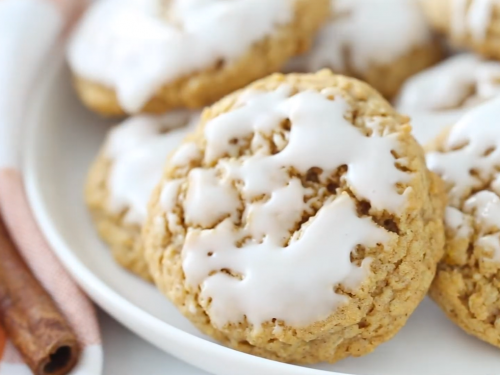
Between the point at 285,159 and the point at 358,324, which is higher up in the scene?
the point at 285,159

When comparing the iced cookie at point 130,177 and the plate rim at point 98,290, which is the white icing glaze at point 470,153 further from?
the iced cookie at point 130,177

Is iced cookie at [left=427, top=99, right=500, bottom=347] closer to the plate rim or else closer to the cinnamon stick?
the plate rim

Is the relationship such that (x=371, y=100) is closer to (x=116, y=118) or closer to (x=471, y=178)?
(x=471, y=178)

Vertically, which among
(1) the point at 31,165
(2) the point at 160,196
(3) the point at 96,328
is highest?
(2) the point at 160,196

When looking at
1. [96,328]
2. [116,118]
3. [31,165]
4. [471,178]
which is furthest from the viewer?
[116,118]

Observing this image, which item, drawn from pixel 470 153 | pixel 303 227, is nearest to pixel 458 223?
pixel 470 153

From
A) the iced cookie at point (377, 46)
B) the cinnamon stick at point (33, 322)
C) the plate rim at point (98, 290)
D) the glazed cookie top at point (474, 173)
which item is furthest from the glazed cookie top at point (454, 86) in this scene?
the cinnamon stick at point (33, 322)

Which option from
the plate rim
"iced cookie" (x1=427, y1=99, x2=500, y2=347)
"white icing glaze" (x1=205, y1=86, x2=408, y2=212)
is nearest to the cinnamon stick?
the plate rim

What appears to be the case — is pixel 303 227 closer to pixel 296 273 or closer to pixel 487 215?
pixel 296 273

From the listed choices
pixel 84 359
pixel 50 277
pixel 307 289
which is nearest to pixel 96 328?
pixel 84 359
